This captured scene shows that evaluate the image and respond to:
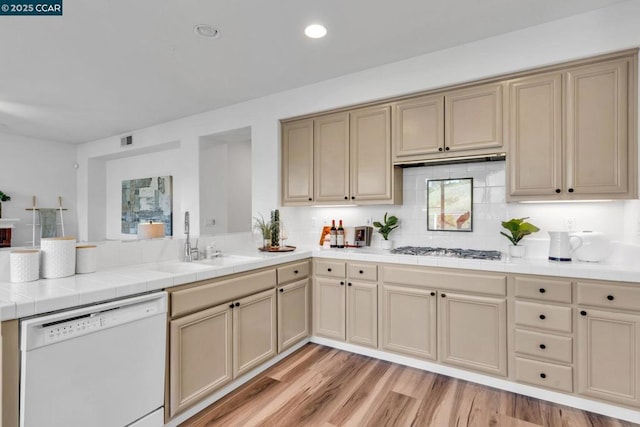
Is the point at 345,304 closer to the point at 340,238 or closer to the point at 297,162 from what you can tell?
the point at 340,238

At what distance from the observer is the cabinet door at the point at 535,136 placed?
7.57 ft

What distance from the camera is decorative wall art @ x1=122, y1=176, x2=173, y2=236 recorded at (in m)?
5.29

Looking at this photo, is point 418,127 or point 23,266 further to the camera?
point 418,127

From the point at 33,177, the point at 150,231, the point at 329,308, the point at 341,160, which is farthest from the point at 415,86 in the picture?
the point at 33,177

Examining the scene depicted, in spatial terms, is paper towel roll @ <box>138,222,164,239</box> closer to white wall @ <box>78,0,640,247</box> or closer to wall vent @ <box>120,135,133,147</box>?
white wall @ <box>78,0,640,247</box>

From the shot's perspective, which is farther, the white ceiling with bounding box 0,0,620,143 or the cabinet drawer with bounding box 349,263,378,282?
the cabinet drawer with bounding box 349,263,378,282

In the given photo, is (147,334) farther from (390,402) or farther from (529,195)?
(529,195)

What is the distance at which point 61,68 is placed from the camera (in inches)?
117

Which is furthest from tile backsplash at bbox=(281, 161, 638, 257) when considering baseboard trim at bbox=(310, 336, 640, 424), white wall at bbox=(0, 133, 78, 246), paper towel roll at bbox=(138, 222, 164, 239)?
white wall at bbox=(0, 133, 78, 246)

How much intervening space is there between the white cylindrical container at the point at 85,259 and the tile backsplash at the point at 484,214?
84.0 inches

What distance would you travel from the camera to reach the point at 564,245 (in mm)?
2291

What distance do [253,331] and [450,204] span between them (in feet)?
6.59

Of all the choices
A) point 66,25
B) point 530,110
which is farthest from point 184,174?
point 530,110

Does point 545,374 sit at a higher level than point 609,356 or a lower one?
lower
